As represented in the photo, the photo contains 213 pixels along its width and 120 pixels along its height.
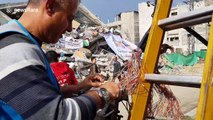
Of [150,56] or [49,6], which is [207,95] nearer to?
[150,56]

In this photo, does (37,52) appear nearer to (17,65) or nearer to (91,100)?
(17,65)

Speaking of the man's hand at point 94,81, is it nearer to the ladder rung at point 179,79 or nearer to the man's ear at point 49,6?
the ladder rung at point 179,79

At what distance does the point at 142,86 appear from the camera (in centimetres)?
200

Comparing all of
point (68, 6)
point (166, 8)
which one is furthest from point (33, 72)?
point (166, 8)

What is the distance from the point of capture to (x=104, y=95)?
1684 mm

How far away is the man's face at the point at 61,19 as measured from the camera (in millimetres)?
1646

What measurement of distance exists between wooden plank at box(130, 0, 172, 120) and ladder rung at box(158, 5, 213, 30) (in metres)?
0.05

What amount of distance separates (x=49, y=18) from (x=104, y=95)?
1.47ft

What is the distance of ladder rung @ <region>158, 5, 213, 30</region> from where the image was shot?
1.54 m

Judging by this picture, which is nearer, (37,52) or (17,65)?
(17,65)

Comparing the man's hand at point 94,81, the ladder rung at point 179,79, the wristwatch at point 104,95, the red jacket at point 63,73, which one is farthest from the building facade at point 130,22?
the wristwatch at point 104,95

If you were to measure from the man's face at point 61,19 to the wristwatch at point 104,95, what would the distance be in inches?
13.6

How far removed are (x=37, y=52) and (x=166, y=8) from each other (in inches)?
33.2

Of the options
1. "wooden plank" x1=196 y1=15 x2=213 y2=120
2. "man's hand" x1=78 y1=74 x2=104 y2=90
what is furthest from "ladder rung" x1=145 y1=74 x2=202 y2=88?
"man's hand" x1=78 y1=74 x2=104 y2=90
